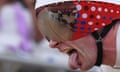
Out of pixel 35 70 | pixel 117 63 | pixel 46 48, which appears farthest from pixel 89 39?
pixel 35 70

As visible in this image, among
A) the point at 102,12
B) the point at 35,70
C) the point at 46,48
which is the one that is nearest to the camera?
the point at 102,12

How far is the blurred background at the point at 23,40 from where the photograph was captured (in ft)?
12.0

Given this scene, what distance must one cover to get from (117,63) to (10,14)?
214cm

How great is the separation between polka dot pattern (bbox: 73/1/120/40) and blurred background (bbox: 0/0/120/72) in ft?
6.18

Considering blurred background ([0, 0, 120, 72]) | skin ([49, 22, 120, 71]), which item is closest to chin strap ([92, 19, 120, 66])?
skin ([49, 22, 120, 71])

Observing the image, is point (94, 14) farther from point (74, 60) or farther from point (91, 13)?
point (74, 60)

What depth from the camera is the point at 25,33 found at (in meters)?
3.68

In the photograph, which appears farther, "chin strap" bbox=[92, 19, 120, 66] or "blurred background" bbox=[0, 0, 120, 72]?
"blurred background" bbox=[0, 0, 120, 72]

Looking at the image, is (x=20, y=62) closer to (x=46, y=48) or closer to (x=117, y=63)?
(x=46, y=48)

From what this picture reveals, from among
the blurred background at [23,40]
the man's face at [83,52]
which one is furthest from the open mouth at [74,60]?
the blurred background at [23,40]

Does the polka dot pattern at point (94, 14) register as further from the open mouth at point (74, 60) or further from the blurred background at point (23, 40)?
the blurred background at point (23, 40)

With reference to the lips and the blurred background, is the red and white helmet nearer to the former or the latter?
the lips

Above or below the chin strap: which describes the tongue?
below

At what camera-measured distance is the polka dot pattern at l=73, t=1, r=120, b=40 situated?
1.69 m
